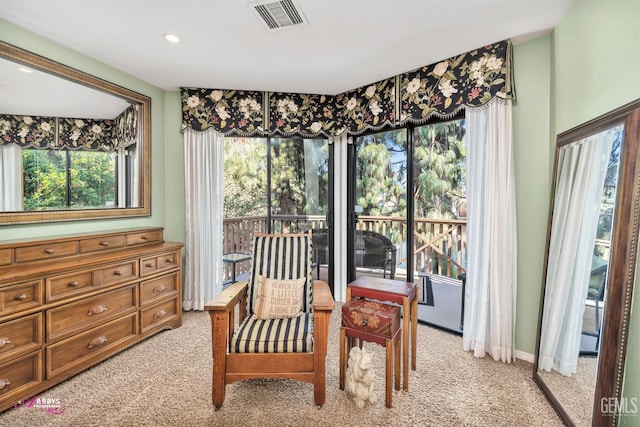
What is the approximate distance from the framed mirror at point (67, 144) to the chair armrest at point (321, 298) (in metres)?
2.13

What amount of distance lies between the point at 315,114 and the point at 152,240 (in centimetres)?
222

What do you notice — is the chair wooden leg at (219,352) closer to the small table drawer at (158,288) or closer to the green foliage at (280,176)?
the small table drawer at (158,288)

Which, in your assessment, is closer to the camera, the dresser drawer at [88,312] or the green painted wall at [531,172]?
the dresser drawer at [88,312]

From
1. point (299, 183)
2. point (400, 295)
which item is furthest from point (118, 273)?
point (400, 295)

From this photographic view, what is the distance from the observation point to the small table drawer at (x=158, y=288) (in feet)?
8.86

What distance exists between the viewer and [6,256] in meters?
1.97

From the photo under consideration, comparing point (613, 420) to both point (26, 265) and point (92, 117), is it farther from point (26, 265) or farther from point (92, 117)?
point (92, 117)

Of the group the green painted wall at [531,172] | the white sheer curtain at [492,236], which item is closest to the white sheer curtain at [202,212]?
the white sheer curtain at [492,236]

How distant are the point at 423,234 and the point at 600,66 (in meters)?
1.95

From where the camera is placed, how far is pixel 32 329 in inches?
76.5

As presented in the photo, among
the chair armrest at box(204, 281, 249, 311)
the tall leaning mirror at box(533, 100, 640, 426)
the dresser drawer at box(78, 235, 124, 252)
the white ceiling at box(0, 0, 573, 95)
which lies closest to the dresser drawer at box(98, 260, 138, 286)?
the dresser drawer at box(78, 235, 124, 252)

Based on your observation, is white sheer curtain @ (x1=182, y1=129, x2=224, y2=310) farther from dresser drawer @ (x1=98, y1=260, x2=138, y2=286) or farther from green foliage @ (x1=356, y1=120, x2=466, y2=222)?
green foliage @ (x1=356, y1=120, x2=466, y2=222)

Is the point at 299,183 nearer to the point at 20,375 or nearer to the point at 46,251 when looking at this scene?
the point at 46,251

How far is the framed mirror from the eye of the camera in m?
2.18
